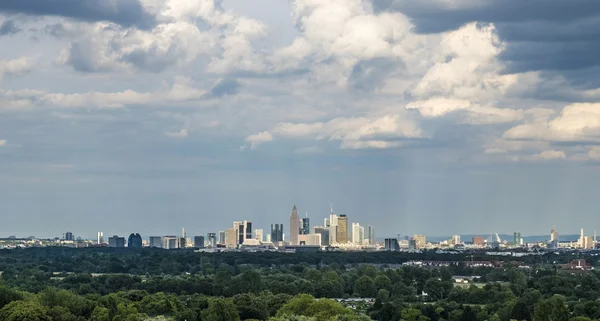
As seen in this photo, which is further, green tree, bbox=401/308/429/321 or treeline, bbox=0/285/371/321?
green tree, bbox=401/308/429/321

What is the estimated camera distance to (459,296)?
472 feet

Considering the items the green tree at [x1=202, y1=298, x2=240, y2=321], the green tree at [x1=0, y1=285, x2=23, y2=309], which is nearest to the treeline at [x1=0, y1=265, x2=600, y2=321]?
the green tree at [x1=0, y1=285, x2=23, y2=309]

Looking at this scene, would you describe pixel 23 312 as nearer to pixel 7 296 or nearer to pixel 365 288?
pixel 7 296

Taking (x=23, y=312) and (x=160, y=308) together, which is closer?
(x=23, y=312)

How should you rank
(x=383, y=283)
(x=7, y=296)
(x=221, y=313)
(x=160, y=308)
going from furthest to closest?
(x=383, y=283) → (x=7, y=296) → (x=160, y=308) → (x=221, y=313)

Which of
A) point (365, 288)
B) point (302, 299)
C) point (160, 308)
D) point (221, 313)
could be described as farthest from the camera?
point (365, 288)

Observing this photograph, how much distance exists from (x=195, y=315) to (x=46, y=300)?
58.0ft

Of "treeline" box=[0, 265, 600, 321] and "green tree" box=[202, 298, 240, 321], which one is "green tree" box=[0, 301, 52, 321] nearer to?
"treeline" box=[0, 265, 600, 321]

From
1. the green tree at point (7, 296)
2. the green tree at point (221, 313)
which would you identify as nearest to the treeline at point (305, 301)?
the green tree at point (7, 296)

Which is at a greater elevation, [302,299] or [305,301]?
[302,299]

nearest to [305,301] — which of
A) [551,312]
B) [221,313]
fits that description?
[221,313]

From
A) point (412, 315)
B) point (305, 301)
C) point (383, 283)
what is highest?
point (383, 283)

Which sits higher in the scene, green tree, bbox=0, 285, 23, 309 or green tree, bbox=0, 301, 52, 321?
green tree, bbox=0, 285, 23, 309

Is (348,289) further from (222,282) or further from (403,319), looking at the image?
(403,319)
